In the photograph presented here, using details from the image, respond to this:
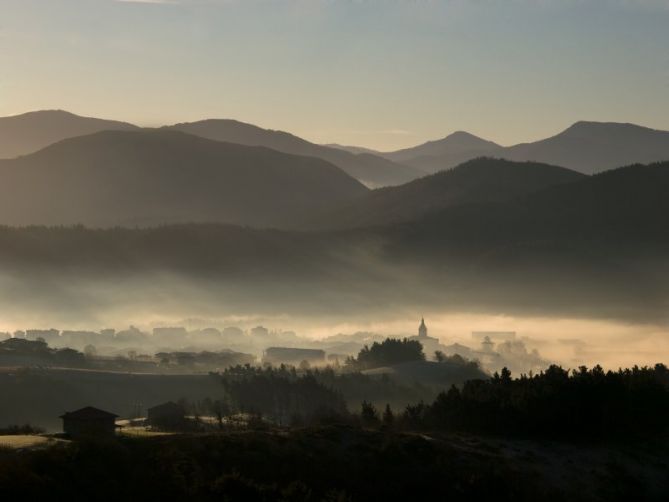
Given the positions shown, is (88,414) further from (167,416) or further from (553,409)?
(553,409)

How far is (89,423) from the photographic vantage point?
10200 centimetres

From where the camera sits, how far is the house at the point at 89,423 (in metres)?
101

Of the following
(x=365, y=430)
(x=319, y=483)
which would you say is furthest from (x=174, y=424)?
(x=319, y=483)

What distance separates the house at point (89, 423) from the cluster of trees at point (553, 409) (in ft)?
105

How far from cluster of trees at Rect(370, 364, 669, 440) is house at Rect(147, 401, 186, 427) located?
20519 millimetres

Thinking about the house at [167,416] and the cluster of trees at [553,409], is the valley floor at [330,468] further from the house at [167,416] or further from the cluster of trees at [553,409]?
the house at [167,416]

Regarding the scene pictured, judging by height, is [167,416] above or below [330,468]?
above

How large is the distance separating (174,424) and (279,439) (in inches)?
1338

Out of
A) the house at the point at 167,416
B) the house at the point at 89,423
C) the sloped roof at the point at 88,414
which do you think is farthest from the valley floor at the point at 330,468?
the house at the point at 167,416

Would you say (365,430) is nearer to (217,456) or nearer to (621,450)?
(217,456)

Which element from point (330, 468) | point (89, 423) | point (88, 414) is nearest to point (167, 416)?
point (88, 414)

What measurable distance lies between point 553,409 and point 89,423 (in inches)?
1788

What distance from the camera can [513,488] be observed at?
334 feet

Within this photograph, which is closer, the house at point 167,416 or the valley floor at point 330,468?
the valley floor at point 330,468
